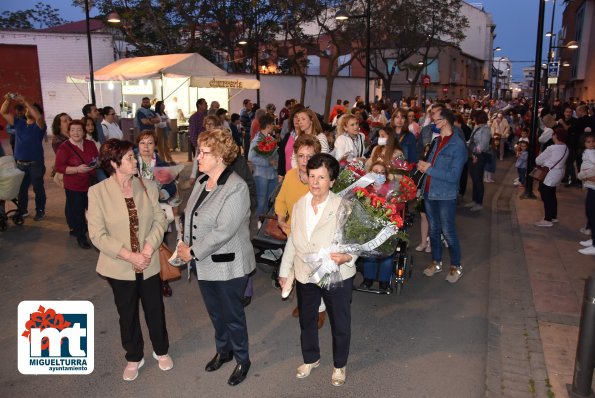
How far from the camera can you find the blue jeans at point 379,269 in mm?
5738

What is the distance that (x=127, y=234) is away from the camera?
3.99 metres

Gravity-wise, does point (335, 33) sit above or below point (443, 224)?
above

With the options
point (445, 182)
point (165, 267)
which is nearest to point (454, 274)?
point (445, 182)

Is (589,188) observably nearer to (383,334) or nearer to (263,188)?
(383,334)

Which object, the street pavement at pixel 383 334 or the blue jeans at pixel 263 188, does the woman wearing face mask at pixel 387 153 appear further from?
the blue jeans at pixel 263 188

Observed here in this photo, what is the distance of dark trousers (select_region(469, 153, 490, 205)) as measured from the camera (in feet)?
34.4

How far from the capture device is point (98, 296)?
239 inches

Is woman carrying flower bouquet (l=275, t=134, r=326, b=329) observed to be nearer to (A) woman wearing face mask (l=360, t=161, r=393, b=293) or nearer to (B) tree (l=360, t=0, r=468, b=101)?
(A) woman wearing face mask (l=360, t=161, r=393, b=293)

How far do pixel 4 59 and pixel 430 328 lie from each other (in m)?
26.8

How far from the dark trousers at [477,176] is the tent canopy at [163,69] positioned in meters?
9.93

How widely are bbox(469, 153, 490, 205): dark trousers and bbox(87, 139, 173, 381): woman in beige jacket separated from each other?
308 inches

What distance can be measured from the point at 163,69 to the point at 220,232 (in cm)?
1360

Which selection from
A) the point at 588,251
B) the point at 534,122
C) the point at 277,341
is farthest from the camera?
the point at 534,122

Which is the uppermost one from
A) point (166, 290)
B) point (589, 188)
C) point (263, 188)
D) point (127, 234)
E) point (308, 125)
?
point (308, 125)
